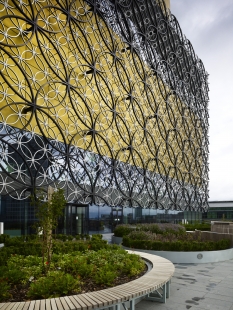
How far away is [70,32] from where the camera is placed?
22859mm

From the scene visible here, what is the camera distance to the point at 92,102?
25.0 m

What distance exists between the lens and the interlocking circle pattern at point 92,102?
18.3 metres

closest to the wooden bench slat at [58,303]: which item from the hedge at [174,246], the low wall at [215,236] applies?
the hedge at [174,246]

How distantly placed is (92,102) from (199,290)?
17.9 metres

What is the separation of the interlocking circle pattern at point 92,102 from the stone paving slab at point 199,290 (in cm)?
1035

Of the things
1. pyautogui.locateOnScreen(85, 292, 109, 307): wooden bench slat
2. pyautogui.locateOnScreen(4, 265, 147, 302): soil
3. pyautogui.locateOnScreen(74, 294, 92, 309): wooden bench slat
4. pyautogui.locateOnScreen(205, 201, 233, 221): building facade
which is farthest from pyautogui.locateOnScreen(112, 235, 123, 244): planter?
pyautogui.locateOnScreen(205, 201, 233, 221): building facade

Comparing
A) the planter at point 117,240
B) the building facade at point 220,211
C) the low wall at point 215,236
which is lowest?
the building facade at point 220,211

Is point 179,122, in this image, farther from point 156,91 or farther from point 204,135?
point 204,135

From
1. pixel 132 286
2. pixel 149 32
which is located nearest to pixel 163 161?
pixel 149 32

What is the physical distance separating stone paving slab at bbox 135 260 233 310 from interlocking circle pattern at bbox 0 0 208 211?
10346mm

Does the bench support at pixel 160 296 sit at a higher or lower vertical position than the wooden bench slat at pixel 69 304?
lower

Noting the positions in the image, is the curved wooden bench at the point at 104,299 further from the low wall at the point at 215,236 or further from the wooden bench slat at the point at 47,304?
the low wall at the point at 215,236

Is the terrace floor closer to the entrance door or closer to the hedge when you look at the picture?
the hedge

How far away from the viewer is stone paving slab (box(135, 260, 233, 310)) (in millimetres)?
8789
